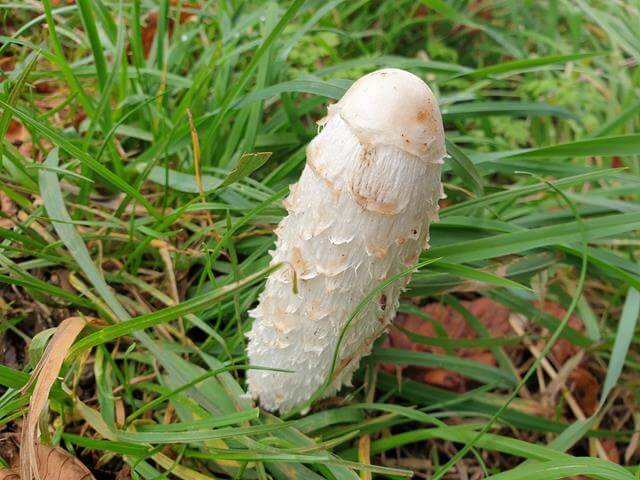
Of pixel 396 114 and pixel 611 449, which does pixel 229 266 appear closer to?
pixel 396 114

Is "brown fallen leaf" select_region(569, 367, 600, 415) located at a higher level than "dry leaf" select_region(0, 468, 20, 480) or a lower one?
lower

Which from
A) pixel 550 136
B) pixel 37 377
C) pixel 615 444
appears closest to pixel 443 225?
pixel 615 444

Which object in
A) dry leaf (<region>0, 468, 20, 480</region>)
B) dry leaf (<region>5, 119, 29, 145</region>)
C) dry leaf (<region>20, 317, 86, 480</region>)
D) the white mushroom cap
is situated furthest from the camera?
dry leaf (<region>5, 119, 29, 145</region>)

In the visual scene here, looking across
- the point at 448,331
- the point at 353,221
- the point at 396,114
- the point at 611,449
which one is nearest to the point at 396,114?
the point at 396,114

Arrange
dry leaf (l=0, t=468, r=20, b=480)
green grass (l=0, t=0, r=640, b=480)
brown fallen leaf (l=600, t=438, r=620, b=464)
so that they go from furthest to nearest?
brown fallen leaf (l=600, t=438, r=620, b=464) → green grass (l=0, t=0, r=640, b=480) → dry leaf (l=0, t=468, r=20, b=480)

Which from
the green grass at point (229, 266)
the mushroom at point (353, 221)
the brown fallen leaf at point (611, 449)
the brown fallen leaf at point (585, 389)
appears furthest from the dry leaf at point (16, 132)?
the brown fallen leaf at point (611, 449)

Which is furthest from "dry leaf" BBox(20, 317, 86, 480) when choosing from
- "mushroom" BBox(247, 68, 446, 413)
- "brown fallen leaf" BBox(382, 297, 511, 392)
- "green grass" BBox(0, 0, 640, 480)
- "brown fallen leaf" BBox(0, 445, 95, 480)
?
"brown fallen leaf" BBox(382, 297, 511, 392)

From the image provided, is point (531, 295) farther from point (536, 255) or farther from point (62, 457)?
point (62, 457)

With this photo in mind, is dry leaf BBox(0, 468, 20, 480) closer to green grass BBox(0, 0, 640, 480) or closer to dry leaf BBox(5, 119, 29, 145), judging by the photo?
green grass BBox(0, 0, 640, 480)
